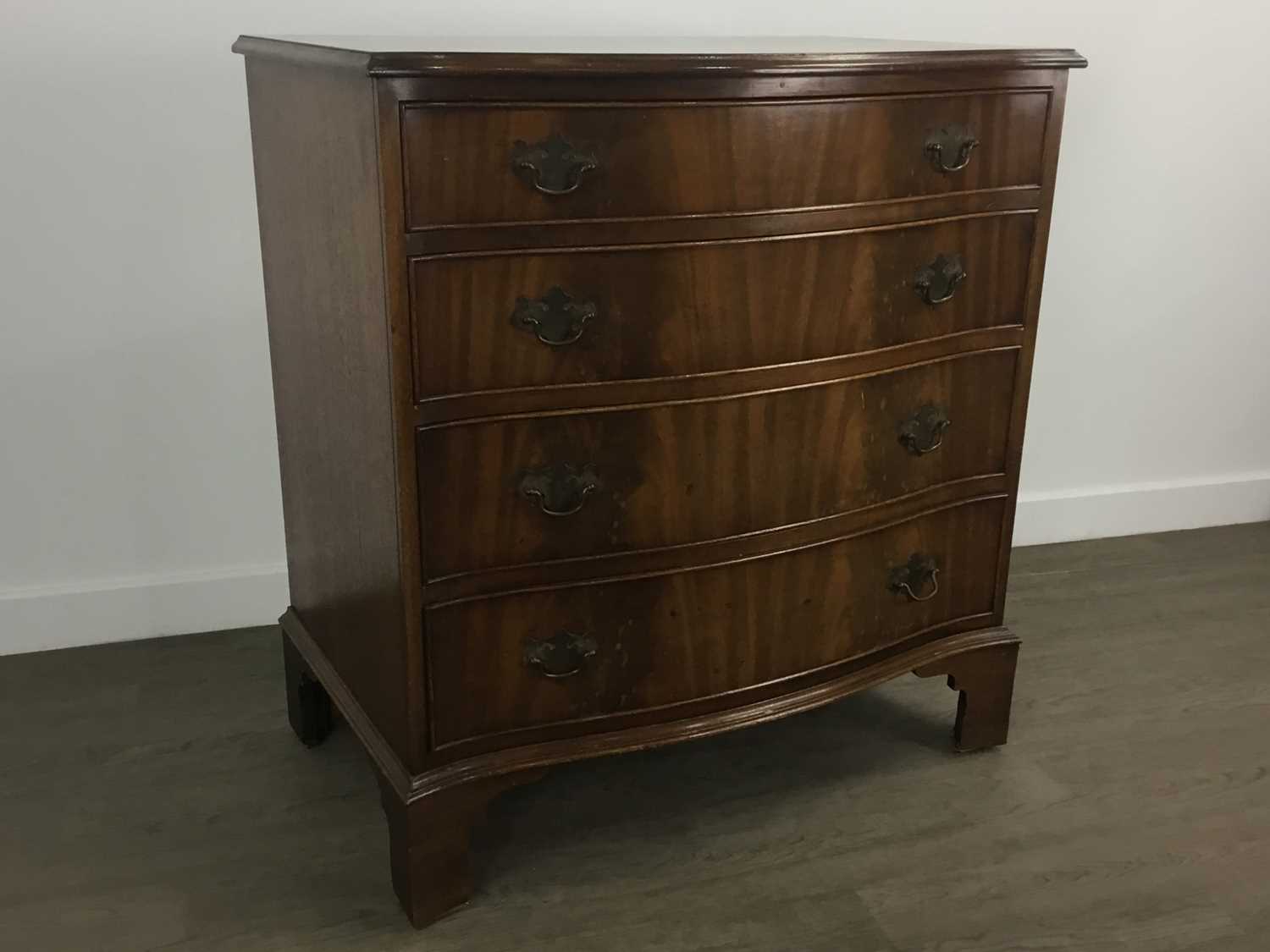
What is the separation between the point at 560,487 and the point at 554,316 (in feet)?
0.67

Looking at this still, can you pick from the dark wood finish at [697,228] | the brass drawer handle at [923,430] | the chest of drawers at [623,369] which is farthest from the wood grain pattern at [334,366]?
the brass drawer handle at [923,430]

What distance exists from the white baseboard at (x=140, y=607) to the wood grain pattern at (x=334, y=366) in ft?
1.50

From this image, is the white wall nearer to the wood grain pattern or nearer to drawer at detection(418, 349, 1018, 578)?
the wood grain pattern

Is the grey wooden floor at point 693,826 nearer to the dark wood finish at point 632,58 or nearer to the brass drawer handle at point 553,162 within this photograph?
the brass drawer handle at point 553,162

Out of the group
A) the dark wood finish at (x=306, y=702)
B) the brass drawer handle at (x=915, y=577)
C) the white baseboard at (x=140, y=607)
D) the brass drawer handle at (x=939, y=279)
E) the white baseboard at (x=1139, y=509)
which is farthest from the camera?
the white baseboard at (x=1139, y=509)

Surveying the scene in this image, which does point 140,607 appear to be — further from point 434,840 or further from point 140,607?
point 434,840

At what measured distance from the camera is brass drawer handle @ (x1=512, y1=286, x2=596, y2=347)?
4.48 ft

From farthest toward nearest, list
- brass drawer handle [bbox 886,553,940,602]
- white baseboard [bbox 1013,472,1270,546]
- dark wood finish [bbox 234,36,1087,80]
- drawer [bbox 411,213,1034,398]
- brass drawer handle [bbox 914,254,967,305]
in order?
white baseboard [bbox 1013,472,1270,546]
brass drawer handle [bbox 886,553,940,602]
brass drawer handle [bbox 914,254,967,305]
drawer [bbox 411,213,1034,398]
dark wood finish [bbox 234,36,1087,80]

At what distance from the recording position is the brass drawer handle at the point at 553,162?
1312 millimetres

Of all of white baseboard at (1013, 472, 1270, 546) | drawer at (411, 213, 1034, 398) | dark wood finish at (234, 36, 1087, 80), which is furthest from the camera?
white baseboard at (1013, 472, 1270, 546)

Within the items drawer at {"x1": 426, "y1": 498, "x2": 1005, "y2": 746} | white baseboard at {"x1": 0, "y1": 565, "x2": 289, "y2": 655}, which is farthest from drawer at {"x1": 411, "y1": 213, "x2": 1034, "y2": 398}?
white baseboard at {"x1": 0, "y1": 565, "x2": 289, "y2": 655}

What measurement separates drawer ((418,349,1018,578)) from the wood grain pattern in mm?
88

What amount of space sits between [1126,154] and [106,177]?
1.96m

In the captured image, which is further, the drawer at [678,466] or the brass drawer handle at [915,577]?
the brass drawer handle at [915,577]
